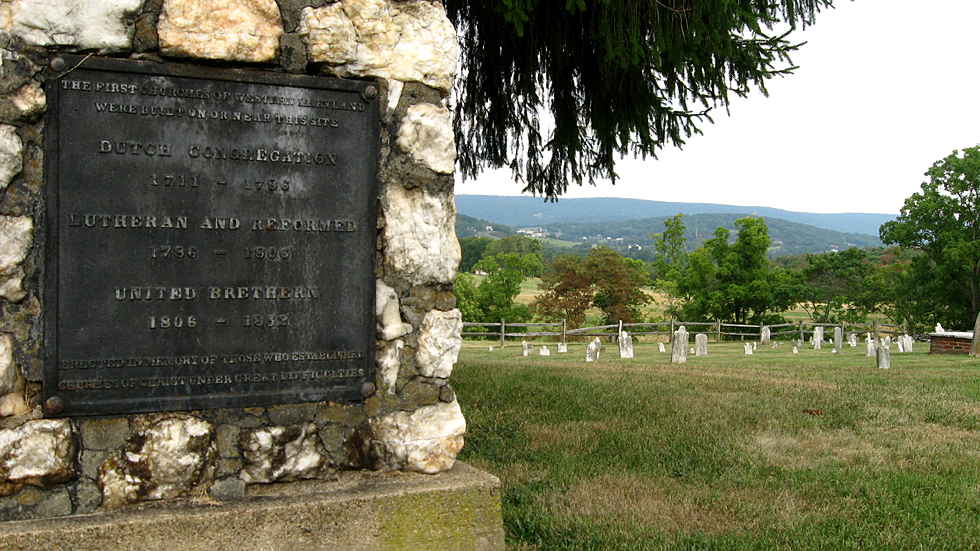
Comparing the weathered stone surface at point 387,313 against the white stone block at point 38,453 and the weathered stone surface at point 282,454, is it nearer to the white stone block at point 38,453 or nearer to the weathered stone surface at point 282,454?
the weathered stone surface at point 282,454

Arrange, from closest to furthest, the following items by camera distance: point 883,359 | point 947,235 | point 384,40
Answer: point 384,40
point 883,359
point 947,235

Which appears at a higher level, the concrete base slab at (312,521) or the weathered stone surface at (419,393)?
the weathered stone surface at (419,393)

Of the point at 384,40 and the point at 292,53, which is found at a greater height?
the point at 384,40

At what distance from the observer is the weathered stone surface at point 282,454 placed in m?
3.47

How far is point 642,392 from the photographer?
8.48 metres

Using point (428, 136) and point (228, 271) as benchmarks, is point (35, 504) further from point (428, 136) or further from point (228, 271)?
point (428, 136)

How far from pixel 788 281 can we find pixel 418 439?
45.8 m

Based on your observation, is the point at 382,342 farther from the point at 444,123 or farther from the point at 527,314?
the point at 527,314

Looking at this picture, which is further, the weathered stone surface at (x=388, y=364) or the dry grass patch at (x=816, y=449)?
the dry grass patch at (x=816, y=449)

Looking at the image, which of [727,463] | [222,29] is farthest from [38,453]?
[727,463]

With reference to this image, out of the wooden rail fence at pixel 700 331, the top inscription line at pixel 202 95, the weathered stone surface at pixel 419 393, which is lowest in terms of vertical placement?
the wooden rail fence at pixel 700 331

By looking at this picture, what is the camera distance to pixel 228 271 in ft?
11.5

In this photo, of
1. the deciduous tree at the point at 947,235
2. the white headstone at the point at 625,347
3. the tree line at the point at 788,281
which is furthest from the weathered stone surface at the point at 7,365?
the deciduous tree at the point at 947,235

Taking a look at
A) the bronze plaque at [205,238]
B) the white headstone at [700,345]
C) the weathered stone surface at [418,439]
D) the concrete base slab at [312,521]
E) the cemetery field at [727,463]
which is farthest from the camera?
the white headstone at [700,345]
